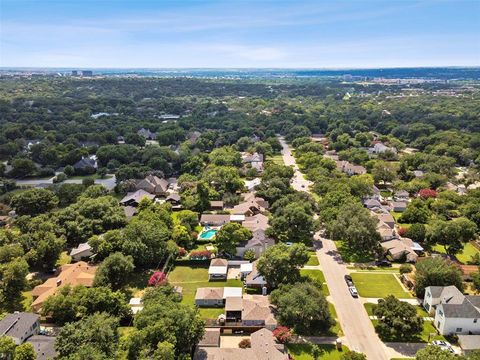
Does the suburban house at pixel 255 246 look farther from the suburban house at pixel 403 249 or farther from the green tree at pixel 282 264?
the suburban house at pixel 403 249

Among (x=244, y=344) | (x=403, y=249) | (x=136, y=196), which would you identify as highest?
(x=136, y=196)

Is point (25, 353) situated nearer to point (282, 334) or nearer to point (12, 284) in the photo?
point (12, 284)

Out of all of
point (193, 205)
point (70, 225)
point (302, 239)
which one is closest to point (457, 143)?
point (302, 239)

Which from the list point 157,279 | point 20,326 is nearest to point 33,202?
point 157,279

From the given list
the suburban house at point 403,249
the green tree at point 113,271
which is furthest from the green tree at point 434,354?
the green tree at point 113,271

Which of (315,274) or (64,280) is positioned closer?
(64,280)

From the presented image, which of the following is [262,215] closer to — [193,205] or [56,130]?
[193,205]

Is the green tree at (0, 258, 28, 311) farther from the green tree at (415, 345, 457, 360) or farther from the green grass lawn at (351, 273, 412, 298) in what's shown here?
the green tree at (415, 345, 457, 360)
